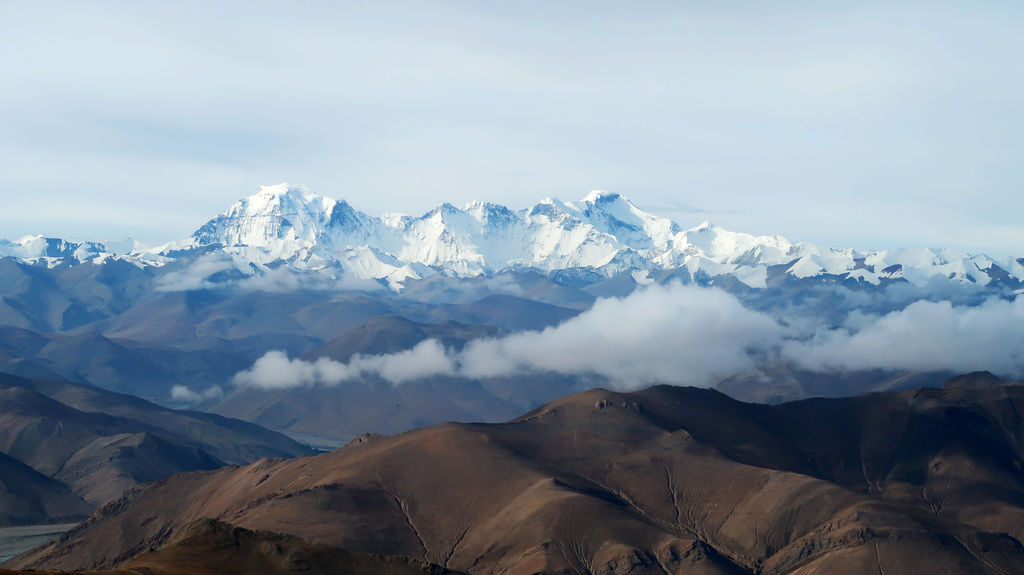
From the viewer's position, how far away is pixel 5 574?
158 metres

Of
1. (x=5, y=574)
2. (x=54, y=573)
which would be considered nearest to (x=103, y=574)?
(x=54, y=573)

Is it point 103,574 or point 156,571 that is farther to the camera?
point 156,571

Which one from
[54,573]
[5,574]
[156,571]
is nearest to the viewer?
[5,574]

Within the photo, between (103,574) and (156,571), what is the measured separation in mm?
21927

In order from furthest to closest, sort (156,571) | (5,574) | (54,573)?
(156,571), (54,573), (5,574)

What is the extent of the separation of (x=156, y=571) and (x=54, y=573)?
27.2 metres

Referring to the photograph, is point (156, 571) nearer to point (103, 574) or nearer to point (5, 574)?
point (103, 574)

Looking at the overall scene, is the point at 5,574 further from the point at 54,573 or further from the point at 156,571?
the point at 156,571

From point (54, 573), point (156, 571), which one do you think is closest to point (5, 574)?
point (54, 573)

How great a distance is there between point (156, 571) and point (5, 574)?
43.6 m

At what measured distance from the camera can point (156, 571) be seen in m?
199

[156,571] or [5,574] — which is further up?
[5,574]

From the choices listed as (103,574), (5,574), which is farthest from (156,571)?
(5,574)

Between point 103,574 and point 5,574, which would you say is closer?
point 5,574
